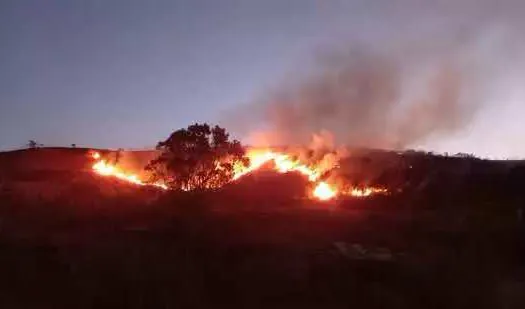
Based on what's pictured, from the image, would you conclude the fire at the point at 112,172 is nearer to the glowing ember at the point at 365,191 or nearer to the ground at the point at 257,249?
the ground at the point at 257,249

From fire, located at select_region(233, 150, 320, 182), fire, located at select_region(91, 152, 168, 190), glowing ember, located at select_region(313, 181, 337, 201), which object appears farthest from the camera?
fire, located at select_region(233, 150, 320, 182)

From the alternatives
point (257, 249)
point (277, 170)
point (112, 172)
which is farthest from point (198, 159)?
point (257, 249)

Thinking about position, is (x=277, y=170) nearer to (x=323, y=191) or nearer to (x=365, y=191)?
(x=323, y=191)

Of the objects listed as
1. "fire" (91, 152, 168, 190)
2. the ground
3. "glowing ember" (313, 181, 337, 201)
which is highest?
"fire" (91, 152, 168, 190)

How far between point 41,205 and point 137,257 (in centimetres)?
A: 1410

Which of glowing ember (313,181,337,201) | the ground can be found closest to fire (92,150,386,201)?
glowing ember (313,181,337,201)

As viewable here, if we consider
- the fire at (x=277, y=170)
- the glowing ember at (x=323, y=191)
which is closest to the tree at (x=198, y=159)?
the fire at (x=277, y=170)

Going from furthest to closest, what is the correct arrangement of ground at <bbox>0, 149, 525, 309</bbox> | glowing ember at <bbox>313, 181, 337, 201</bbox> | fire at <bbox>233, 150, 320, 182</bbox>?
fire at <bbox>233, 150, 320, 182</bbox>, glowing ember at <bbox>313, 181, 337, 201</bbox>, ground at <bbox>0, 149, 525, 309</bbox>

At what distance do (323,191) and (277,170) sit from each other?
4620 millimetres

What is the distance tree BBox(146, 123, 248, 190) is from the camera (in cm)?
4012

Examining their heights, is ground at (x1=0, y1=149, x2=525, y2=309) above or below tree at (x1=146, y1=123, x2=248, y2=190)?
below

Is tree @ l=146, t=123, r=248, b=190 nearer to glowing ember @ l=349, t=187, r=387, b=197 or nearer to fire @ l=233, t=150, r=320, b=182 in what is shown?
fire @ l=233, t=150, r=320, b=182

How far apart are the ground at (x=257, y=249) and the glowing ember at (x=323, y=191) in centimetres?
194

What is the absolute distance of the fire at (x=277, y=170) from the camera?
40500 mm
